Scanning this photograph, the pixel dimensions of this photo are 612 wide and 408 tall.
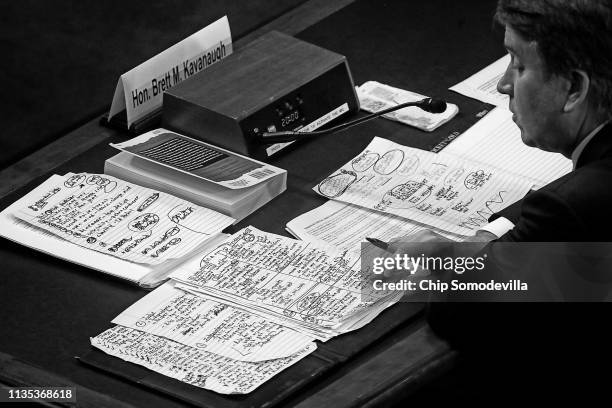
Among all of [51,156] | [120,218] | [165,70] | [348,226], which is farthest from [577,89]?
[51,156]

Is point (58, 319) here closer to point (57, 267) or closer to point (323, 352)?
point (57, 267)

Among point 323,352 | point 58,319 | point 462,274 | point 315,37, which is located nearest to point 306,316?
point 323,352

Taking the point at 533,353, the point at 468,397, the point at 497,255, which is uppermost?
the point at 497,255

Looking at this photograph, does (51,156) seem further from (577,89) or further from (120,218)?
(577,89)

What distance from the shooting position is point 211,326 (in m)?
2.06

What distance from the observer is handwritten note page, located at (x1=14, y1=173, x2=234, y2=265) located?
7.35 feet

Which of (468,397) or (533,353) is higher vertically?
(533,353)

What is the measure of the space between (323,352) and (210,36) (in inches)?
36.1

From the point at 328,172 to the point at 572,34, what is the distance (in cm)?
72

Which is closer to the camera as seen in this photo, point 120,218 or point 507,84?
point 507,84

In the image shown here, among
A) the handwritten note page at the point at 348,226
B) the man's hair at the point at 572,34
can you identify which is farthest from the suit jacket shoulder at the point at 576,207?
the handwritten note page at the point at 348,226

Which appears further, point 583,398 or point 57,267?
point 57,267

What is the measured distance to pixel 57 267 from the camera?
7.29ft

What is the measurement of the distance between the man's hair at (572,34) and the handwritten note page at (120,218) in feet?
2.15
